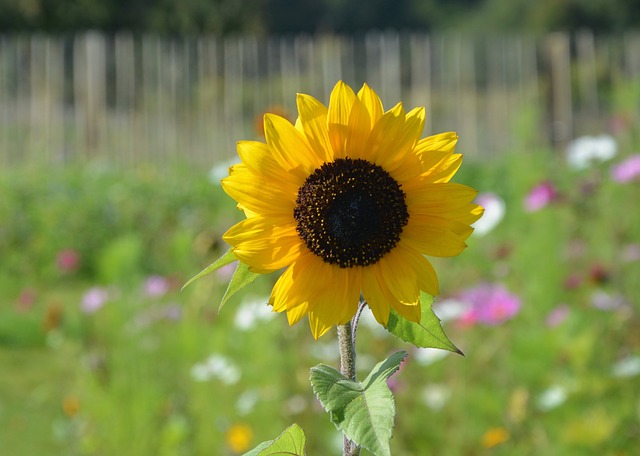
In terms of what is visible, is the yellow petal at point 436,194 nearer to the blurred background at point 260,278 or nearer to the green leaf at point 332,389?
the green leaf at point 332,389

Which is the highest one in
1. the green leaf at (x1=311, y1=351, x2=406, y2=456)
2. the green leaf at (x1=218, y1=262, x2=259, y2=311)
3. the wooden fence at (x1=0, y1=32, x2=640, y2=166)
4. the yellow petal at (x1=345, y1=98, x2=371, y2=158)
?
the wooden fence at (x1=0, y1=32, x2=640, y2=166)

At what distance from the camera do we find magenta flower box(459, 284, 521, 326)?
85.4 inches

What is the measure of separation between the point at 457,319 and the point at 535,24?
2641cm

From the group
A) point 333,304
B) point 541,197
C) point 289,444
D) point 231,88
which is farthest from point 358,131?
point 231,88

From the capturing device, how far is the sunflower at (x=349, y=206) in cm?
63

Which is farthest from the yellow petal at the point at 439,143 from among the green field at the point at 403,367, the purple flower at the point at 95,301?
the purple flower at the point at 95,301

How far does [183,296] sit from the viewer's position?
3.23 meters

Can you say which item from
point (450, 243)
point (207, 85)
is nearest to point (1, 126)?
point (207, 85)

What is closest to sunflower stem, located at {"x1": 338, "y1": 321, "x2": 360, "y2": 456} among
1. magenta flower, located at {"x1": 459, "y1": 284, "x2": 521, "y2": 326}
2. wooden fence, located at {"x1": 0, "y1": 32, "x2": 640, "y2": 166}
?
magenta flower, located at {"x1": 459, "y1": 284, "x2": 521, "y2": 326}

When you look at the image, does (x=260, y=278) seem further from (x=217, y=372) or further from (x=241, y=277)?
(x=241, y=277)

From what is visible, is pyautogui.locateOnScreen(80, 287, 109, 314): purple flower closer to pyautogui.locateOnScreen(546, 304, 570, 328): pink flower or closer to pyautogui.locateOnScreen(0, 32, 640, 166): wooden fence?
Answer: pyautogui.locateOnScreen(546, 304, 570, 328): pink flower

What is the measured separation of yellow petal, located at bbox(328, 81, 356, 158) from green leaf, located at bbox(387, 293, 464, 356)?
13 centimetres

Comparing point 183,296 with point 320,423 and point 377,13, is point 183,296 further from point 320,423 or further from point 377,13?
point 377,13

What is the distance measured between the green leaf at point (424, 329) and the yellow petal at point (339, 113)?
0.42ft
